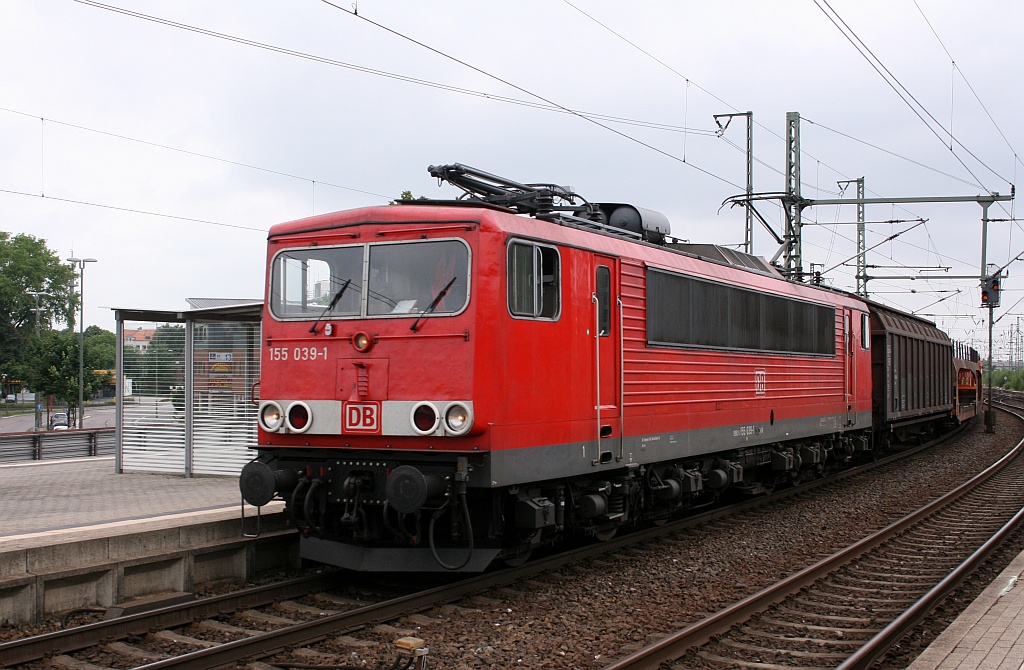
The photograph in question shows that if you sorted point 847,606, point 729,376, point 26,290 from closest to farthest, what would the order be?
point 847,606, point 729,376, point 26,290

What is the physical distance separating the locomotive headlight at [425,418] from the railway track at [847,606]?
98.8 inches

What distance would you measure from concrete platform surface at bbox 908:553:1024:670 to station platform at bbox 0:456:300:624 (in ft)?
19.8

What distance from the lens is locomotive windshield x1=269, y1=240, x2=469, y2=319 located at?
8297 millimetres

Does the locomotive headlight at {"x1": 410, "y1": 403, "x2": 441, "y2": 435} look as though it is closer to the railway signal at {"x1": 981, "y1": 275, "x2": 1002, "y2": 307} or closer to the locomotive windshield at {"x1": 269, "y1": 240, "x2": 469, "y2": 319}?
the locomotive windshield at {"x1": 269, "y1": 240, "x2": 469, "y2": 319}

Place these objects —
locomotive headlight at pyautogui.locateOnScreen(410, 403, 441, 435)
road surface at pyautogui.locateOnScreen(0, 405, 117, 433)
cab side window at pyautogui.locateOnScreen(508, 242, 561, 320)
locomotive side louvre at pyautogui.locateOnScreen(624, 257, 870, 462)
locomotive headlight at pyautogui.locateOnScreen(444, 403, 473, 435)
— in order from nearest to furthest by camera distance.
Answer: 1. locomotive headlight at pyautogui.locateOnScreen(444, 403, 473, 435)
2. locomotive headlight at pyautogui.locateOnScreen(410, 403, 441, 435)
3. cab side window at pyautogui.locateOnScreen(508, 242, 561, 320)
4. locomotive side louvre at pyautogui.locateOnScreen(624, 257, 870, 462)
5. road surface at pyautogui.locateOnScreen(0, 405, 117, 433)

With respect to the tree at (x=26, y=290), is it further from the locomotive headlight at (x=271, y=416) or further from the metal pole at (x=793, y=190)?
the locomotive headlight at (x=271, y=416)

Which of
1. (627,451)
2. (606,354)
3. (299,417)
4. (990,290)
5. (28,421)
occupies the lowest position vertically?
(28,421)

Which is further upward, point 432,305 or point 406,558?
point 432,305

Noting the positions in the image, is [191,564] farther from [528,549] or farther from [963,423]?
[963,423]

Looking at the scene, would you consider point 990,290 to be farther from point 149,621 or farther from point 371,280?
point 149,621

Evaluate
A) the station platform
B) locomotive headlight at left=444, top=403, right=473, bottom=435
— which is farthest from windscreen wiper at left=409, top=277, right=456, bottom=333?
the station platform

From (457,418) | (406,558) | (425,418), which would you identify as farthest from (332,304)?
(406,558)

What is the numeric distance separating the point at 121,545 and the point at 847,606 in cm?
652

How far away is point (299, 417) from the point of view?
8742 mm
